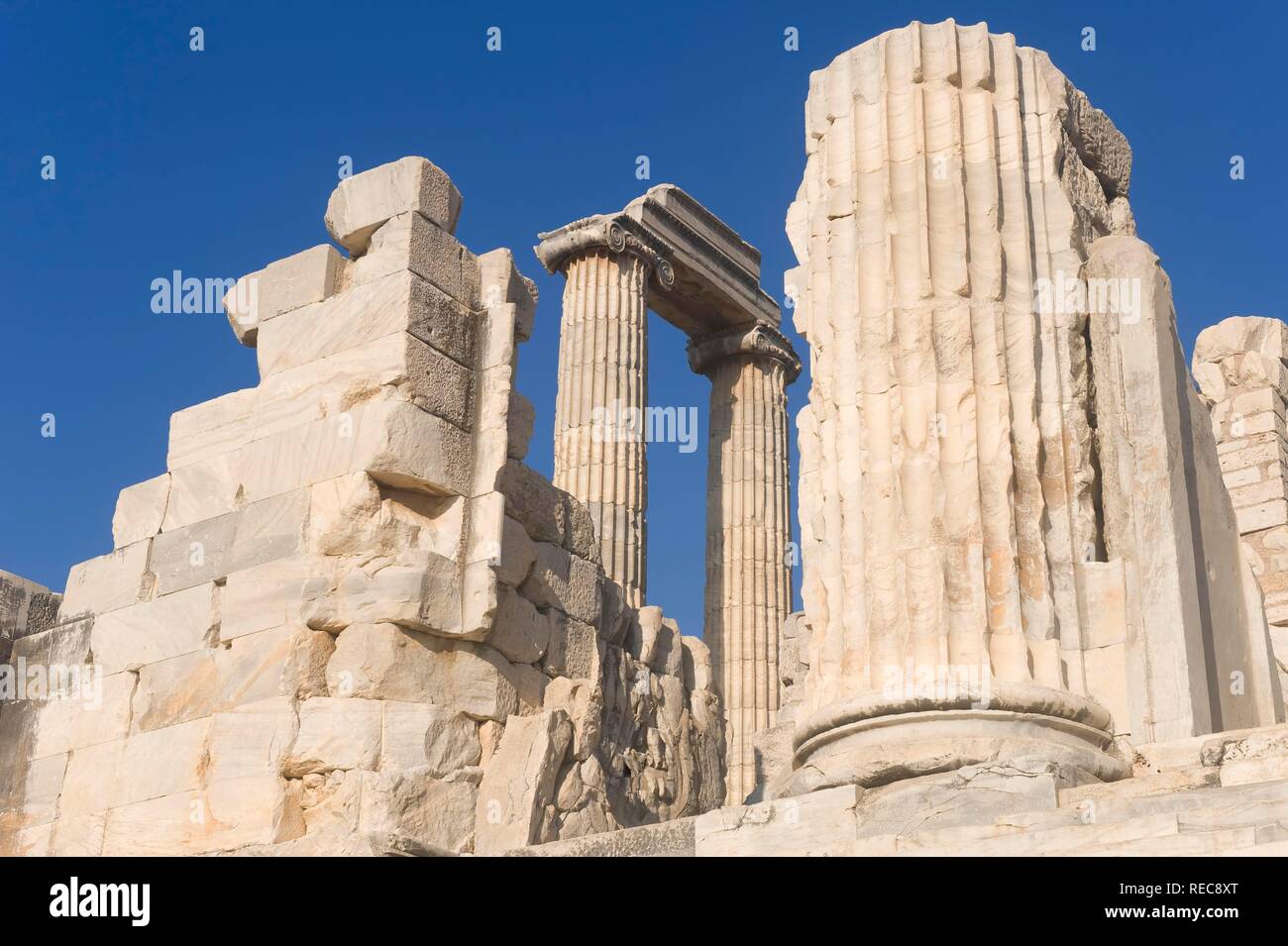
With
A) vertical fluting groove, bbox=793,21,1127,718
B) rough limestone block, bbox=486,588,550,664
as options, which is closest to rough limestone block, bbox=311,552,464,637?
rough limestone block, bbox=486,588,550,664

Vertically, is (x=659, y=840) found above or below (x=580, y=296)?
below

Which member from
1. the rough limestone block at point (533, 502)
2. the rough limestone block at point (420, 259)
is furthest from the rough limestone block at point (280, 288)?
the rough limestone block at point (533, 502)

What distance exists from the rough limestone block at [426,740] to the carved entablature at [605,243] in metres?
14.0

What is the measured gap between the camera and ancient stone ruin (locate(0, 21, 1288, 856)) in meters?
7.15

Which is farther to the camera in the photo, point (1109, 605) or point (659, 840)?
point (1109, 605)

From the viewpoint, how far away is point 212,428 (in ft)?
35.4

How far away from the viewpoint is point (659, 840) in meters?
7.11

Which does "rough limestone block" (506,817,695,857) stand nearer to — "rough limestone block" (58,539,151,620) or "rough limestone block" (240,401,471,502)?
"rough limestone block" (240,401,471,502)

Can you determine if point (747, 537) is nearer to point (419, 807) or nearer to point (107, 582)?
point (107, 582)

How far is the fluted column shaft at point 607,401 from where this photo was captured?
21094 mm

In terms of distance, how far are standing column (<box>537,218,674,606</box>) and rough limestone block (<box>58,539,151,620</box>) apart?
402 inches
